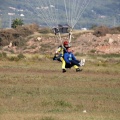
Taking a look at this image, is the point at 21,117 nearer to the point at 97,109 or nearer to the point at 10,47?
the point at 97,109

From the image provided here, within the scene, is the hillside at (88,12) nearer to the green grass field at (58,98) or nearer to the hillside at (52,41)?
the hillside at (52,41)

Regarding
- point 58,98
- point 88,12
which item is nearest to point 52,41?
point 58,98

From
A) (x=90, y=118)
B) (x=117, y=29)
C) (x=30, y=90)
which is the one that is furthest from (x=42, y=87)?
(x=117, y=29)

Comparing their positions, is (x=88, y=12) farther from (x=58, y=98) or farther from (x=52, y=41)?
(x=58, y=98)

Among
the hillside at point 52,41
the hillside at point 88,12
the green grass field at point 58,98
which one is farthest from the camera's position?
the hillside at point 88,12

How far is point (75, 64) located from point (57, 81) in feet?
15.0

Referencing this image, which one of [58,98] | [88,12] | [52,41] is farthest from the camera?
[88,12]

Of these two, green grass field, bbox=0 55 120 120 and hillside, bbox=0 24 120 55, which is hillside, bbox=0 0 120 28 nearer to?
hillside, bbox=0 24 120 55

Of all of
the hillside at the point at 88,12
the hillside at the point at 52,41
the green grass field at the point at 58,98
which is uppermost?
the hillside at the point at 88,12

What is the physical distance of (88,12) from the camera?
168 m

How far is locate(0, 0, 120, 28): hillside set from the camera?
14912 cm

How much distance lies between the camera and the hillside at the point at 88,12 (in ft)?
489

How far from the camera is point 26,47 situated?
76.1 m

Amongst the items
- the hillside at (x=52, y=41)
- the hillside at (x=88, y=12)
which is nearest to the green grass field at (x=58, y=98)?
the hillside at (x=52, y=41)
